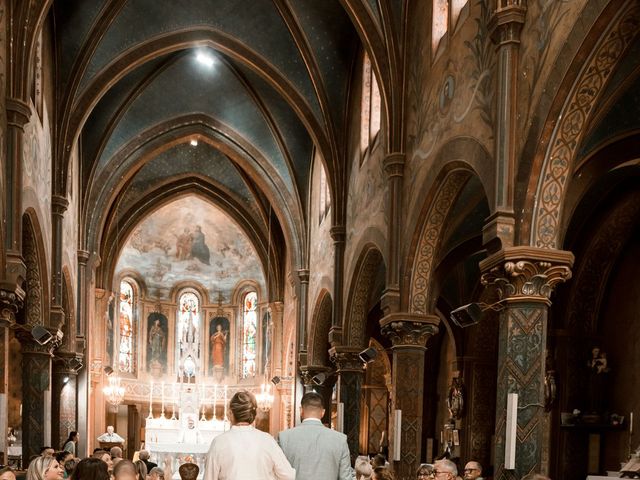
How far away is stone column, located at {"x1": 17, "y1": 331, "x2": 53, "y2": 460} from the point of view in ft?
60.2

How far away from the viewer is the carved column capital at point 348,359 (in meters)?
20.5

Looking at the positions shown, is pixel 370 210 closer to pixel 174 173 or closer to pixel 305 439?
pixel 305 439

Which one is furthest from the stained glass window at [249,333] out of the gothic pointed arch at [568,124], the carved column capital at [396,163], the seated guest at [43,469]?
the seated guest at [43,469]

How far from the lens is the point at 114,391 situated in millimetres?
32938

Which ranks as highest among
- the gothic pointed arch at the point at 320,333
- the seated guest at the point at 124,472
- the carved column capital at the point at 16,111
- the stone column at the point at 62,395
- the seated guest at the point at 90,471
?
the carved column capital at the point at 16,111

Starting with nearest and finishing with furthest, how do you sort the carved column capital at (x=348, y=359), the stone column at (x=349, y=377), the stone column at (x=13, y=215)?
1. the stone column at (x=13, y=215)
2. the stone column at (x=349, y=377)
3. the carved column capital at (x=348, y=359)

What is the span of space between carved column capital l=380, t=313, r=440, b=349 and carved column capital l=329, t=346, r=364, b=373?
4887 millimetres

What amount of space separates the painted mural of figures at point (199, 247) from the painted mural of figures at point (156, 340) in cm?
332

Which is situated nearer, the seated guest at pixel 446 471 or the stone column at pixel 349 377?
the seated guest at pixel 446 471

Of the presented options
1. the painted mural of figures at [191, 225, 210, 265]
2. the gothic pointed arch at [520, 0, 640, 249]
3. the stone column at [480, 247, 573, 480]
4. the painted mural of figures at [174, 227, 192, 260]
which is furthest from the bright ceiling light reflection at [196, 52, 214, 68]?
the stone column at [480, 247, 573, 480]

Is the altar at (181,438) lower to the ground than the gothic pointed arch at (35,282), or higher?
lower

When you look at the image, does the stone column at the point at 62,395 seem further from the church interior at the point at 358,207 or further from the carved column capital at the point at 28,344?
the carved column capital at the point at 28,344

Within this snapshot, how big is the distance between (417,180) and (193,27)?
1050cm

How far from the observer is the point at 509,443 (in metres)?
9.94
